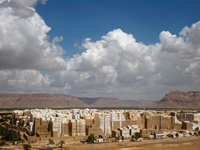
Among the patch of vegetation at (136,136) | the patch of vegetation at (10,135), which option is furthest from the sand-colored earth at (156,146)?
the patch of vegetation at (10,135)

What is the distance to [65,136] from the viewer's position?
84000 millimetres

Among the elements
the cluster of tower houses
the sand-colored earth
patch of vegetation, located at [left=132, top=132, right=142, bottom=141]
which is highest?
the cluster of tower houses

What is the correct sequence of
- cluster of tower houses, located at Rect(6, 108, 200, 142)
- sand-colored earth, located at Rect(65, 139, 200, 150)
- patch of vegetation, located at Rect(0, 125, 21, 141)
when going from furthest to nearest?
cluster of tower houses, located at Rect(6, 108, 200, 142), patch of vegetation, located at Rect(0, 125, 21, 141), sand-colored earth, located at Rect(65, 139, 200, 150)

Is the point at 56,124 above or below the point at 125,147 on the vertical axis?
above

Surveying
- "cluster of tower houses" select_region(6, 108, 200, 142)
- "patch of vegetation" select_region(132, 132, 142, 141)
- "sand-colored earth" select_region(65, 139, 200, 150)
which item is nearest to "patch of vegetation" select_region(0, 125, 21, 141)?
"cluster of tower houses" select_region(6, 108, 200, 142)

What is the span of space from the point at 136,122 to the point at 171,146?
27.5 metres

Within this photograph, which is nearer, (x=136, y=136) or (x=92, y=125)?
(x=136, y=136)

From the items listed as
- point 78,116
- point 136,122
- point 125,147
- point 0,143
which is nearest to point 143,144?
point 125,147

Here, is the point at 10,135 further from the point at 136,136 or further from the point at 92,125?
the point at 136,136

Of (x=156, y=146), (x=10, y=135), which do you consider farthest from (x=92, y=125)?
(x=10, y=135)

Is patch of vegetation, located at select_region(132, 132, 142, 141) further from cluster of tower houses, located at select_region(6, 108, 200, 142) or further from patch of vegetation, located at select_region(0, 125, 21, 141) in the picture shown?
patch of vegetation, located at select_region(0, 125, 21, 141)

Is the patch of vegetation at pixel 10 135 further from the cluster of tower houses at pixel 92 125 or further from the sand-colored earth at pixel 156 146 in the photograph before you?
the sand-colored earth at pixel 156 146

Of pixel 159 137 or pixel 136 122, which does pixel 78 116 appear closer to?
pixel 136 122

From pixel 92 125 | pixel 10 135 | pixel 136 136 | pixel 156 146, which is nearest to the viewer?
pixel 156 146
